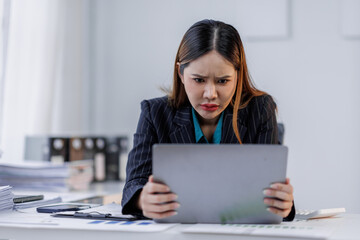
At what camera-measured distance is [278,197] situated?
1112mm

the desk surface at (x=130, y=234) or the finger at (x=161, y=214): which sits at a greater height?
the finger at (x=161, y=214)

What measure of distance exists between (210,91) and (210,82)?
26 mm

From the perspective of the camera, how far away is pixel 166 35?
3.28 metres

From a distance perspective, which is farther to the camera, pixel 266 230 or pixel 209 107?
pixel 209 107

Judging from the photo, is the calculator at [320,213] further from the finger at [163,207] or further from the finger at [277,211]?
the finger at [163,207]

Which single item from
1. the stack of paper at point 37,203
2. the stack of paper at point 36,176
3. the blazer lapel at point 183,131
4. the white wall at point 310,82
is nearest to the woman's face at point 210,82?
the blazer lapel at point 183,131

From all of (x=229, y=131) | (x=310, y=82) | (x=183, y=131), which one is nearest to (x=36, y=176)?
(x=183, y=131)

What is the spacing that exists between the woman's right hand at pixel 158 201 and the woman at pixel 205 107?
0.10 m

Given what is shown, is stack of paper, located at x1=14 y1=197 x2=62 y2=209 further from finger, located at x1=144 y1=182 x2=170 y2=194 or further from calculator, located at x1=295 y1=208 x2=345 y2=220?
calculator, located at x1=295 y1=208 x2=345 y2=220

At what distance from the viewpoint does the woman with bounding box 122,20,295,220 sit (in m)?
1.39

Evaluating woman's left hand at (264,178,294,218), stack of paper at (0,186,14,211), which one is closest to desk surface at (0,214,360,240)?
woman's left hand at (264,178,294,218)

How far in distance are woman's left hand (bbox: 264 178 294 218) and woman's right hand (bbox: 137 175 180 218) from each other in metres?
0.21

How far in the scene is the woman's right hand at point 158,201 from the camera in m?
1.11

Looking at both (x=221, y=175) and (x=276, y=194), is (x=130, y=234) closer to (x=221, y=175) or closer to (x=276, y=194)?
(x=221, y=175)
